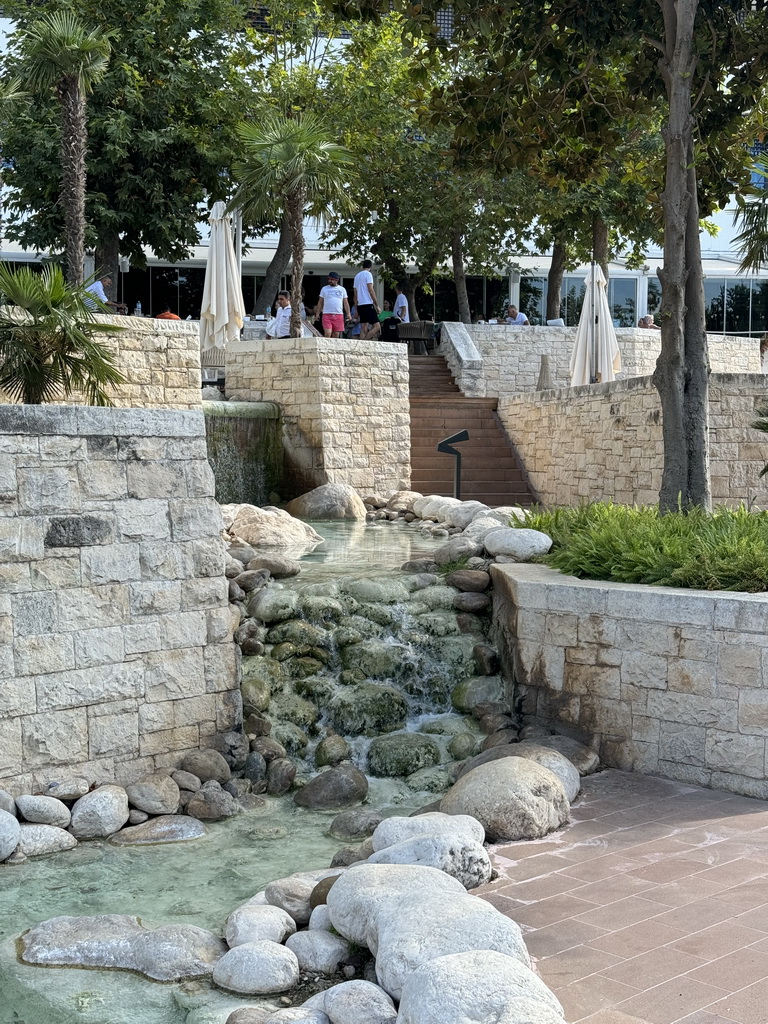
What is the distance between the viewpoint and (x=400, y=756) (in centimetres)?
786

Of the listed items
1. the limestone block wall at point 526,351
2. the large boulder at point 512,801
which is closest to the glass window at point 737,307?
the limestone block wall at point 526,351

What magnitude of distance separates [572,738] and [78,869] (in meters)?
3.32

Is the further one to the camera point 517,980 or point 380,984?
point 380,984

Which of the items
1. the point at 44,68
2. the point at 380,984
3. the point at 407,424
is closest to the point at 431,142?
the point at 407,424

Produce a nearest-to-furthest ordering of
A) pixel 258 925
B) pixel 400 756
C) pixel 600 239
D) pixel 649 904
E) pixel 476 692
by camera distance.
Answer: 1. pixel 649 904
2. pixel 258 925
3. pixel 400 756
4. pixel 476 692
5. pixel 600 239

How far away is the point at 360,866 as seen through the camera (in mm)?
5023

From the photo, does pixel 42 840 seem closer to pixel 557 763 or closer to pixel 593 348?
pixel 557 763

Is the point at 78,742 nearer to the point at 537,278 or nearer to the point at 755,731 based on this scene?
the point at 755,731

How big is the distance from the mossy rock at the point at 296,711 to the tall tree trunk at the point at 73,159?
9.17 metres

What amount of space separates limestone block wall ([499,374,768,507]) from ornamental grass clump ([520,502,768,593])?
398 centimetres

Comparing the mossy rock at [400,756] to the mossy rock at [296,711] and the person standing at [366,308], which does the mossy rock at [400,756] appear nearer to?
the mossy rock at [296,711]

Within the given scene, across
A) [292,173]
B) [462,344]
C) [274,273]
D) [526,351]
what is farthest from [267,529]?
[274,273]

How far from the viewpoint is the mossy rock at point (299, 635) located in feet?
29.2

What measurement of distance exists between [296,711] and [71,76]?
1058cm
